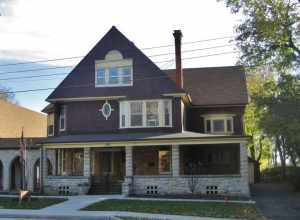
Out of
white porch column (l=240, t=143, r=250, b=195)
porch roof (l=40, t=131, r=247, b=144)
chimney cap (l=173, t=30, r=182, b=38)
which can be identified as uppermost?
chimney cap (l=173, t=30, r=182, b=38)

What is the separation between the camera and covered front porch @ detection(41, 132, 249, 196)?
23.7 metres

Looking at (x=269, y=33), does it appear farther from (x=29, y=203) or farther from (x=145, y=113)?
(x=29, y=203)

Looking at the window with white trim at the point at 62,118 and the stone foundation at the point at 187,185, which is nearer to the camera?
the stone foundation at the point at 187,185

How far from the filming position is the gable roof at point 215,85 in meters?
30.4

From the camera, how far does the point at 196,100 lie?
101ft

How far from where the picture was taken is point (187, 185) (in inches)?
942

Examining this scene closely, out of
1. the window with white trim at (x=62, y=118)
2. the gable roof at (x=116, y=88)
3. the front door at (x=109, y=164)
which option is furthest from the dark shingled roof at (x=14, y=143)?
the front door at (x=109, y=164)

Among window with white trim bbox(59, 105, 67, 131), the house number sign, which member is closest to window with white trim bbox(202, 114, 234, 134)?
the house number sign

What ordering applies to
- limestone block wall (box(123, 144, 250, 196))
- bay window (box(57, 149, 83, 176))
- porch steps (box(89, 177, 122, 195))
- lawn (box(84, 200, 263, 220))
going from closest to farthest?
lawn (box(84, 200, 263, 220)) → limestone block wall (box(123, 144, 250, 196)) → porch steps (box(89, 177, 122, 195)) → bay window (box(57, 149, 83, 176))

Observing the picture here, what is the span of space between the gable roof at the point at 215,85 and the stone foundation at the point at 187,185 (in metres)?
7.95

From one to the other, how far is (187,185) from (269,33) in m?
10.0

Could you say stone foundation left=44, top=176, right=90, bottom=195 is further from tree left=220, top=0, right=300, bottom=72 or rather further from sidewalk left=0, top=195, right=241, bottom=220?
tree left=220, top=0, right=300, bottom=72

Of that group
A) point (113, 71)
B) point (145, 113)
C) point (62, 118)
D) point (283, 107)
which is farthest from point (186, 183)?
point (62, 118)

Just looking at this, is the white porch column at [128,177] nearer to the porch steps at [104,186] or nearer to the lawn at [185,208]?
the porch steps at [104,186]
